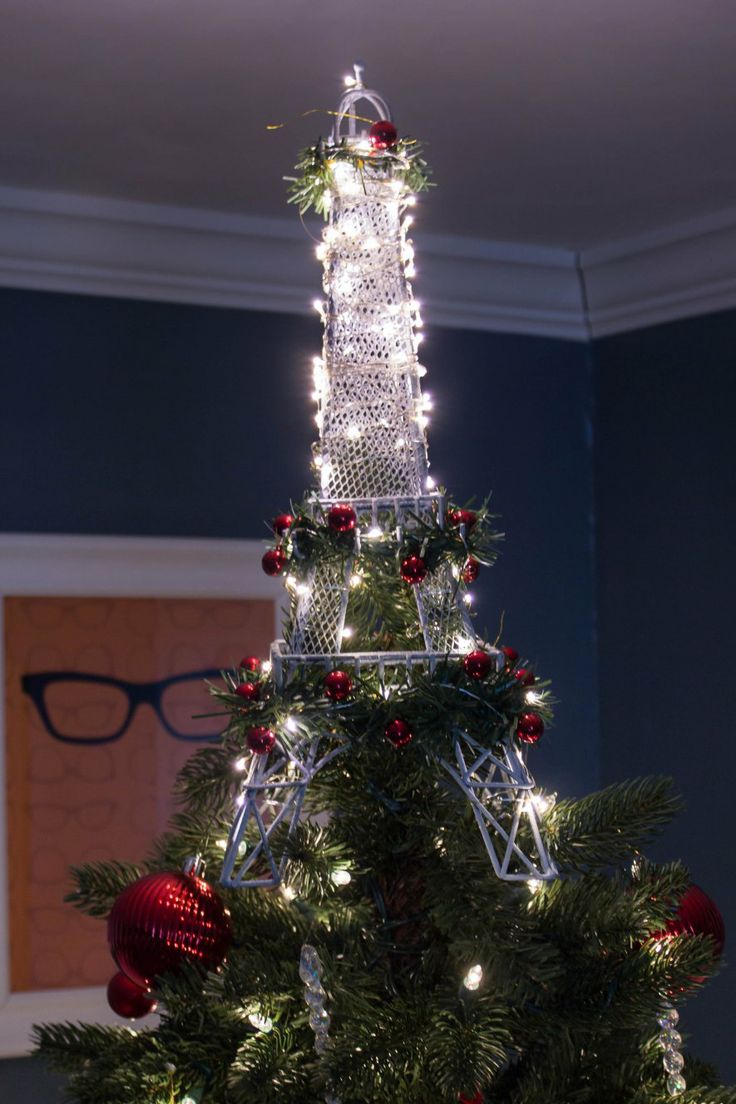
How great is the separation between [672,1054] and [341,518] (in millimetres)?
520

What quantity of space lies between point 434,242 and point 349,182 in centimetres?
91

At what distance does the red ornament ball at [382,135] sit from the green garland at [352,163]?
0.5 inches

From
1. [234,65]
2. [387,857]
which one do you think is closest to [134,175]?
[234,65]

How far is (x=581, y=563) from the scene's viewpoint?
2.32 meters

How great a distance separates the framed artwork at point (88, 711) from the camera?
1895 millimetres

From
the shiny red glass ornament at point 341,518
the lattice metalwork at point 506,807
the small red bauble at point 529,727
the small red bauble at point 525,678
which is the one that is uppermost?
the shiny red glass ornament at point 341,518

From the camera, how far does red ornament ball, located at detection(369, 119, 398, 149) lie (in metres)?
1.18

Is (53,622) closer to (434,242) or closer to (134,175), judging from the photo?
(134,175)

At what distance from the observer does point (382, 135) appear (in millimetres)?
1185

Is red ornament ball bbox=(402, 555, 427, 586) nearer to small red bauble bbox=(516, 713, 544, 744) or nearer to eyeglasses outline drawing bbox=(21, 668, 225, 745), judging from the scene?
small red bauble bbox=(516, 713, 544, 744)

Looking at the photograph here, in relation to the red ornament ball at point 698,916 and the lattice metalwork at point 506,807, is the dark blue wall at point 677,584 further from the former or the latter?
the lattice metalwork at point 506,807

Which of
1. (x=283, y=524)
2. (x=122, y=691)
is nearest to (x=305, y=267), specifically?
(x=122, y=691)

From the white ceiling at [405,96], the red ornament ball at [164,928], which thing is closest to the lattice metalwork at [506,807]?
the red ornament ball at [164,928]

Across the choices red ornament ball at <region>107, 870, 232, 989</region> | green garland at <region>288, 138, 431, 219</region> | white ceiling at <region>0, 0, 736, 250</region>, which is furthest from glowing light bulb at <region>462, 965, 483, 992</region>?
white ceiling at <region>0, 0, 736, 250</region>
